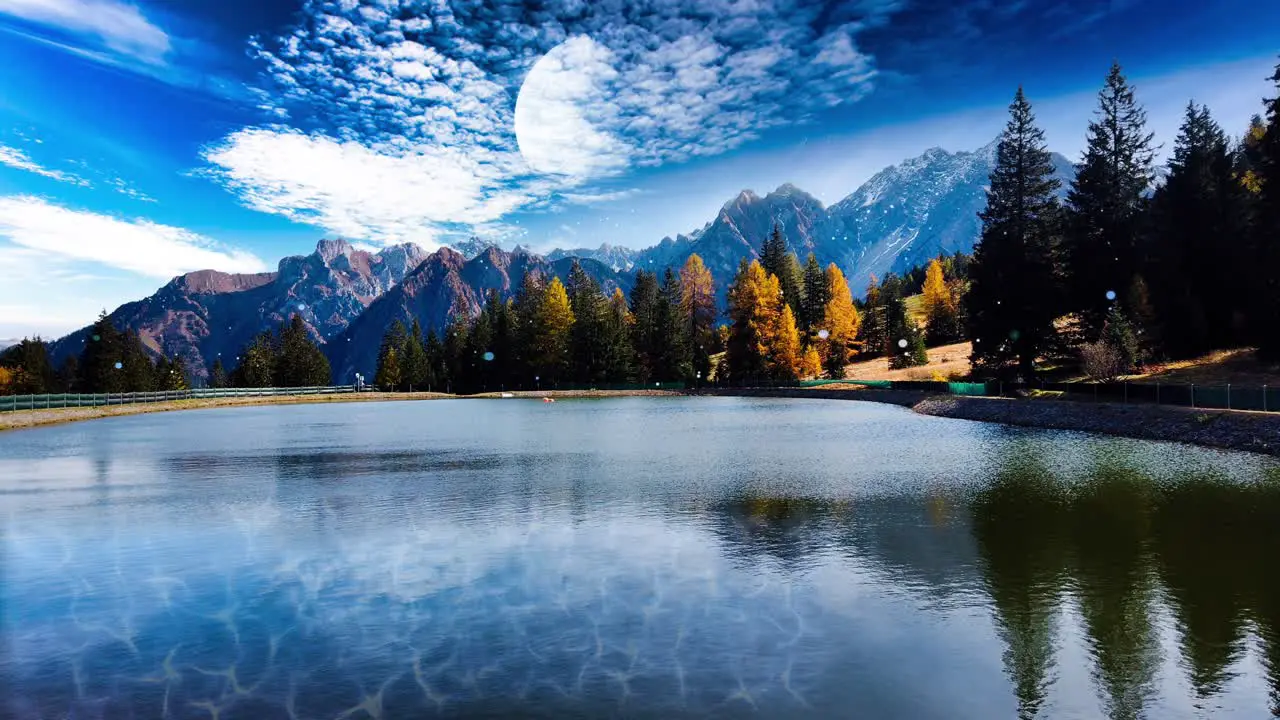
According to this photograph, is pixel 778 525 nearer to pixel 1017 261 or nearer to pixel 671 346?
pixel 1017 261

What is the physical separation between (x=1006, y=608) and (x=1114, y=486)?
16.7 metres

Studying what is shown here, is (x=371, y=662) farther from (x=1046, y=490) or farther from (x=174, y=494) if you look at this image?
(x=1046, y=490)

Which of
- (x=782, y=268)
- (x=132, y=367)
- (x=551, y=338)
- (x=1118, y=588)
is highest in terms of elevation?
(x=782, y=268)

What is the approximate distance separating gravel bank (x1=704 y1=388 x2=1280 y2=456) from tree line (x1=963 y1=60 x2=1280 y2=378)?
27.8ft

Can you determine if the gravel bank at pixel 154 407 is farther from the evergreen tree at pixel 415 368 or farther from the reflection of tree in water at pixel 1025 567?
the reflection of tree in water at pixel 1025 567

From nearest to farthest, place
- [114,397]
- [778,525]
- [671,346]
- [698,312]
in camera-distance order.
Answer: [778,525] → [114,397] → [671,346] → [698,312]

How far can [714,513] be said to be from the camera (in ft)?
73.4

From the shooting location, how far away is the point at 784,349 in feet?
375

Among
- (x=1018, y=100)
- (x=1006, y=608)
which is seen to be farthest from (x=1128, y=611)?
(x=1018, y=100)

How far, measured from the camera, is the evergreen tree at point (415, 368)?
541ft

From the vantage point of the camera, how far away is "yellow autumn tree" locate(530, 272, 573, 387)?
135625mm

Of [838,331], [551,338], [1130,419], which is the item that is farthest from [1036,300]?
[551,338]

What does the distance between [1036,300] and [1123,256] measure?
31.7 feet

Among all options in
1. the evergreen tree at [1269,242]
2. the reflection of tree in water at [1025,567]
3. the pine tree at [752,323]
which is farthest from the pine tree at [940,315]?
the reflection of tree in water at [1025,567]
